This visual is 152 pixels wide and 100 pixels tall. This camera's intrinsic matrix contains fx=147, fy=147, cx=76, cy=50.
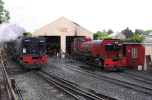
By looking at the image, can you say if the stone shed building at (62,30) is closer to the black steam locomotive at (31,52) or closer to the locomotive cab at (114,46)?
the black steam locomotive at (31,52)

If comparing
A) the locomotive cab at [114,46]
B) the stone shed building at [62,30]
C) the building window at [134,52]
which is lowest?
the building window at [134,52]

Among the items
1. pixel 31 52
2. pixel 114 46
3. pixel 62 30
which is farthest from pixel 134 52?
pixel 62 30

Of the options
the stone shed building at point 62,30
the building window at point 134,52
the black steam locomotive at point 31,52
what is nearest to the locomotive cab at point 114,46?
the building window at point 134,52

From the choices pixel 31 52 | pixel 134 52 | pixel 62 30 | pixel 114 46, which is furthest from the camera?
pixel 62 30

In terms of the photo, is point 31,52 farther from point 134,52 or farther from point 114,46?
point 134,52

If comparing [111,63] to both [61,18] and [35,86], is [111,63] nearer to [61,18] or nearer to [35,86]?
[35,86]

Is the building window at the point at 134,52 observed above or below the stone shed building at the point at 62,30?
below

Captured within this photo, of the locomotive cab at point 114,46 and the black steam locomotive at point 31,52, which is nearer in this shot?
the black steam locomotive at point 31,52

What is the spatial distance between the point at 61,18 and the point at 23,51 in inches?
690

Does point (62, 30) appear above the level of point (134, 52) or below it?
above

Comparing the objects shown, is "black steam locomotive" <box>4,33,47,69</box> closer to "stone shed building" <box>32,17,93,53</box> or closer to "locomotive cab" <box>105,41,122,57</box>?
"locomotive cab" <box>105,41,122,57</box>

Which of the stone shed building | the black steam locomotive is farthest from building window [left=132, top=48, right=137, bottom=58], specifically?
the stone shed building

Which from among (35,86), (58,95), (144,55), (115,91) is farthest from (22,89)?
(144,55)

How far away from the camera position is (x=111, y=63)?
44.6ft
